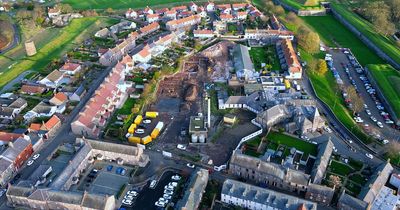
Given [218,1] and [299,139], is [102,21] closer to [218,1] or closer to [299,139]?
[218,1]

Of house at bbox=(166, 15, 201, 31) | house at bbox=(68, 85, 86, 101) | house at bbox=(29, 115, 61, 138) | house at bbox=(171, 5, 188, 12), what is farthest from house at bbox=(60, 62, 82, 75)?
house at bbox=(171, 5, 188, 12)

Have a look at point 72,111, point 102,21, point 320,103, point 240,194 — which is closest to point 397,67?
point 320,103

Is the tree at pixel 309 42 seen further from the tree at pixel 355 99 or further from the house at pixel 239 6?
the house at pixel 239 6

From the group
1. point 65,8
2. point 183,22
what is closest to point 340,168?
point 183,22

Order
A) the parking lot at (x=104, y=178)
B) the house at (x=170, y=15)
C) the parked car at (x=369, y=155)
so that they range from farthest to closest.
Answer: the house at (x=170, y=15) < the parked car at (x=369, y=155) < the parking lot at (x=104, y=178)

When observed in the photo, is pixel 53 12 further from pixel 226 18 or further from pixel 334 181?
pixel 334 181

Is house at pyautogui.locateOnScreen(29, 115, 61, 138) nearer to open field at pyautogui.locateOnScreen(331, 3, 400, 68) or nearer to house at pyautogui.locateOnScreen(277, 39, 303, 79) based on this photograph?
house at pyautogui.locateOnScreen(277, 39, 303, 79)

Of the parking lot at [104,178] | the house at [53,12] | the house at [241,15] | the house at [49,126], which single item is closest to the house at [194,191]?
the parking lot at [104,178]
